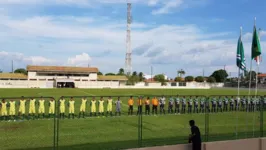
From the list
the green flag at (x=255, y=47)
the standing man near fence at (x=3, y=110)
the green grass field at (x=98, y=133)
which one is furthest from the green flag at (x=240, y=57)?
the standing man near fence at (x=3, y=110)

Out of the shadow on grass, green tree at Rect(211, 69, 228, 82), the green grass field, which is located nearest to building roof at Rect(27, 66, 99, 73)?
green tree at Rect(211, 69, 228, 82)

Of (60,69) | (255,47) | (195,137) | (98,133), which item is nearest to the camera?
(195,137)

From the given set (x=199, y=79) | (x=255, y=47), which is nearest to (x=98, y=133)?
(x=255, y=47)

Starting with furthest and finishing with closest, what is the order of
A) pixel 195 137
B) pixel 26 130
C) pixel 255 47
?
pixel 26 130 < pixel 255 47 < pixel 195 137

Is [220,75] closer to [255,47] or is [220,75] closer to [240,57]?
[240,57]

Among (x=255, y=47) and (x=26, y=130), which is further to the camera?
(x=26, y=130)

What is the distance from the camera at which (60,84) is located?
311ft

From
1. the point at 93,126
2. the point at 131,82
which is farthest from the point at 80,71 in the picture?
the point at 93,126

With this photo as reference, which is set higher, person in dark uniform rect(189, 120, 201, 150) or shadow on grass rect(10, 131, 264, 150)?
person in dark uniform rect(189, 120, 201, 150)

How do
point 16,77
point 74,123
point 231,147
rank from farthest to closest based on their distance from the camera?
point 16,77 → point 74,123 → point 231,147

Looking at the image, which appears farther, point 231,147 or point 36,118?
point 36,118

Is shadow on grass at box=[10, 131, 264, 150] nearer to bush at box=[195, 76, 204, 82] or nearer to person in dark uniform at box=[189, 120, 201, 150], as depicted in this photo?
person in dark uniform at box=[189, 120, 201, 150]

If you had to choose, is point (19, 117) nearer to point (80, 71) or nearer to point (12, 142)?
point (12, 142)

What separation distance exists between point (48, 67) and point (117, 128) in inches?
3463
